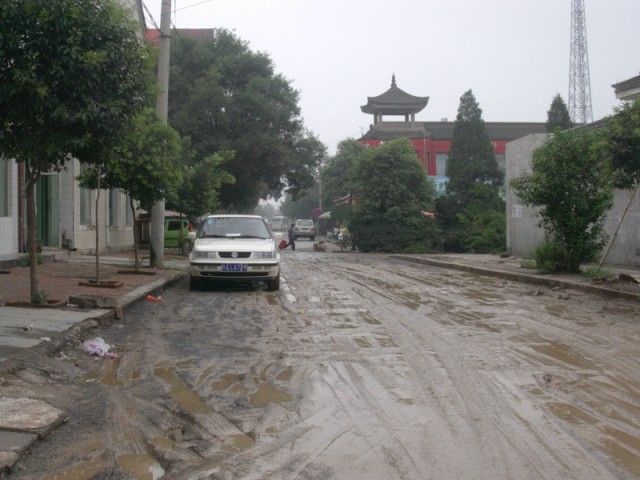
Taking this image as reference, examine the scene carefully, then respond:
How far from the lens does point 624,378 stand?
686cm

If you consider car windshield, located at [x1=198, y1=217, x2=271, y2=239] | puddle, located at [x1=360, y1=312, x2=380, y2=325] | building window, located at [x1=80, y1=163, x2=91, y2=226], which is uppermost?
building window, located at [x1=80, y1=163, x2=91, y2=226]

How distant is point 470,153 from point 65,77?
3997cm

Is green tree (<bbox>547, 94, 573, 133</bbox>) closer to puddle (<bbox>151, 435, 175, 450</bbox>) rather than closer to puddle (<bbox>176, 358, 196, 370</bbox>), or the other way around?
puddle (<bbox>176, 358, 196, 370</bbox>)

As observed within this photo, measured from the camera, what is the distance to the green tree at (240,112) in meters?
34.5

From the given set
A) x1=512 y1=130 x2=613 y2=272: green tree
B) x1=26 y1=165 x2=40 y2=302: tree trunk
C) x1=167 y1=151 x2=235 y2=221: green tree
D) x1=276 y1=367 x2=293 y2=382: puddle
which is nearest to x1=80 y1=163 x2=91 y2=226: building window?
x1=167 y1=151 x2=235 y2=221: green tree

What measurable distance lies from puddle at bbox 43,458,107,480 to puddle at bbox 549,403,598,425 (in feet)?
11.0

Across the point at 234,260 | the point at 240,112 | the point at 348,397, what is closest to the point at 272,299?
the point at 234,260

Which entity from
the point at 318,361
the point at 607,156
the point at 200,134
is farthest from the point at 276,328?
the point at 200,134

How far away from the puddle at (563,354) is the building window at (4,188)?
14591 mm

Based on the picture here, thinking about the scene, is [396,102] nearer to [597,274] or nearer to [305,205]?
[597,274]

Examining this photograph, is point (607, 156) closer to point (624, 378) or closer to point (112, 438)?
point (624, 378)

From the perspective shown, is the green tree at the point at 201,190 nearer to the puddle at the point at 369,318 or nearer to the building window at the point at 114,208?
the building window at the point at 114,208

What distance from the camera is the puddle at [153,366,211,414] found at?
5.79 m

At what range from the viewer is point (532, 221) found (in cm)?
2653
